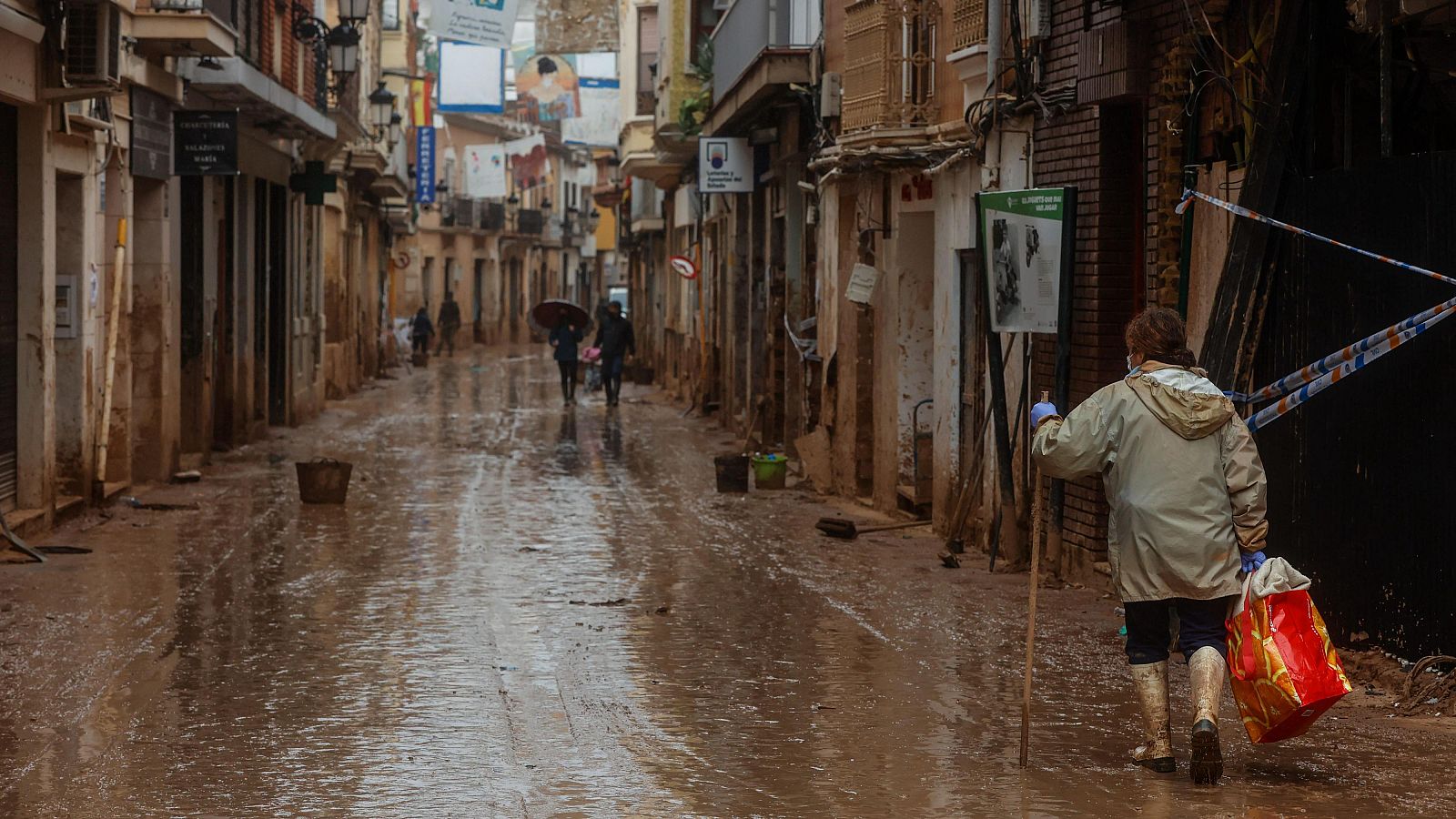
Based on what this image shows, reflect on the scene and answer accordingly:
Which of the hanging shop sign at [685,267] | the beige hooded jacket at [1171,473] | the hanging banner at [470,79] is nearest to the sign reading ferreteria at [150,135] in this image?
the beige hooded jacket at [1171,473]

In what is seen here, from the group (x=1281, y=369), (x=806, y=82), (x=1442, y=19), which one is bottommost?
(x=1281, y=369)

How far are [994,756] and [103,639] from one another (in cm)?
474

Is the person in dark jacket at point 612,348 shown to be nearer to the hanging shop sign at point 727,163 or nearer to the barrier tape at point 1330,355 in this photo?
the hanging shop sign at point 727,163

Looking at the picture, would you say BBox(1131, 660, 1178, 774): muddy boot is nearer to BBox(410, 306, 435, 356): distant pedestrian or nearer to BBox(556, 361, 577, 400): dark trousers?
BBox(556, 361, 577, 400): dark trousers

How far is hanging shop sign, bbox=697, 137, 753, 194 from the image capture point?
2370cm

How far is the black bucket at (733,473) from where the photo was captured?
1742 cm

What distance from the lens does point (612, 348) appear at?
103 feet

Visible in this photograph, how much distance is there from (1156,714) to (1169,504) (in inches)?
29.7

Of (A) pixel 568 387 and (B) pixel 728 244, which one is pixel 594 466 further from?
(A) pixel 568 387

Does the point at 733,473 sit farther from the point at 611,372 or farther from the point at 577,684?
the point at 611,372

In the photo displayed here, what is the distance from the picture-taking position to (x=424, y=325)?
4959cm

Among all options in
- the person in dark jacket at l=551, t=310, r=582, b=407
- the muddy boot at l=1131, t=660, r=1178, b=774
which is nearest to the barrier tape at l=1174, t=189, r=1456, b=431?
the muddy boot at l=1131, t=660, r=1178, b=774

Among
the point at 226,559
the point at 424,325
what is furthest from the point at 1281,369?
the point at 424,325

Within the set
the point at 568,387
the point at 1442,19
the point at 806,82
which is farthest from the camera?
the point at 568,387
